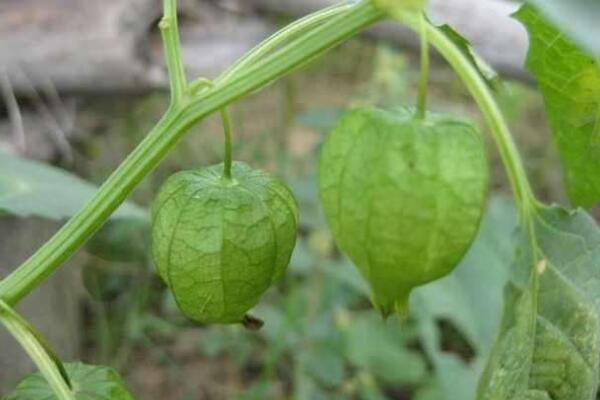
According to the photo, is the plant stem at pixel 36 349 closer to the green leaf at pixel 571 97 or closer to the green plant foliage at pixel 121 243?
the green leaf at pixel 571 97

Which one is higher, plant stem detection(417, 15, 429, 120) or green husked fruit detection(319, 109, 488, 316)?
plant stem detection(417, 15, 429, 120)

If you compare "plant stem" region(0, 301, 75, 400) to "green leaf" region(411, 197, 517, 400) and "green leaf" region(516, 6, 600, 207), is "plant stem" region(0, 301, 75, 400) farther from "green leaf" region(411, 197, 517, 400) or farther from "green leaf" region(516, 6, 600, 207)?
"green leaf" region(411, 197, 517, 400)

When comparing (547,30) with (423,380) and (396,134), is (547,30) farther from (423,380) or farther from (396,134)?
(423,380)

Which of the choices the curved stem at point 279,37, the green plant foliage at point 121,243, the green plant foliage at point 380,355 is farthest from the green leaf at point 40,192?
the green plant foliage at point 121,243

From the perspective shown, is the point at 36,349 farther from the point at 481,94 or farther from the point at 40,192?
the point at 40,192

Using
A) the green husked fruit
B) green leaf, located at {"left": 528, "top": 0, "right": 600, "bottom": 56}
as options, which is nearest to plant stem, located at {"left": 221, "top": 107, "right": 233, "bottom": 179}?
the green husked fruit

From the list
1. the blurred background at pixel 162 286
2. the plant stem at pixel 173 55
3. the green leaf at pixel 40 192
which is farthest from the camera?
the blurred background at pixel 162 286
